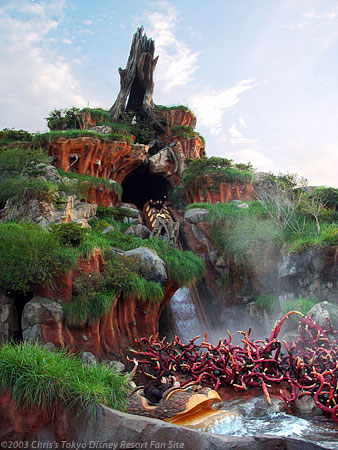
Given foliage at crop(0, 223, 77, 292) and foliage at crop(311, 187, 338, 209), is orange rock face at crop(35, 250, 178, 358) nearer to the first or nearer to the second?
foliage at crop(0, 223, 77, 292)

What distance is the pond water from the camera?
5934 mm

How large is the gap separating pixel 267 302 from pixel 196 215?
624cm

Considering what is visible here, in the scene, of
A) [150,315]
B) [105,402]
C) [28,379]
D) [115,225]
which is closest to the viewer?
[28,379]

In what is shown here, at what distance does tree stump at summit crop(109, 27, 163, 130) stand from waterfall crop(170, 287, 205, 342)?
47.4 ft

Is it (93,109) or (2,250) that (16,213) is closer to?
(2,250)

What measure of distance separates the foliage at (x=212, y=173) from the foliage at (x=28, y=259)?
13923 millimetres

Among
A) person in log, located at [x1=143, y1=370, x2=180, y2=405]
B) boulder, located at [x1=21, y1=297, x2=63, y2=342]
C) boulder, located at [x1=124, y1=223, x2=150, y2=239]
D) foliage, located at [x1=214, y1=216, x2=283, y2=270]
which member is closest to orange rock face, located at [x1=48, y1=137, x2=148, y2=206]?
boulder, located at [x1=124, y1=223, x2=150, y2=239]

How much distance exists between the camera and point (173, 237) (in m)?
17.4

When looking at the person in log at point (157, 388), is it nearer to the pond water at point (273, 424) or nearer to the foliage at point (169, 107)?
the pond water at point (273, 424)

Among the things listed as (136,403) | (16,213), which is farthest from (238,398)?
(16,213)

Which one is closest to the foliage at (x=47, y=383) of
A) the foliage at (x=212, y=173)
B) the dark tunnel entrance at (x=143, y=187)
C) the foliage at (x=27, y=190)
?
the foliage at (x=27, y=190)

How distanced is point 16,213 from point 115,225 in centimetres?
568

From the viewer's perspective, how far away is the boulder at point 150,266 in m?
12.3

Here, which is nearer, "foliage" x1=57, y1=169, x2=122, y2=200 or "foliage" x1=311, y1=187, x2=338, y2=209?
"foliage" x1=57, y1=169, x2=122, y2=200
